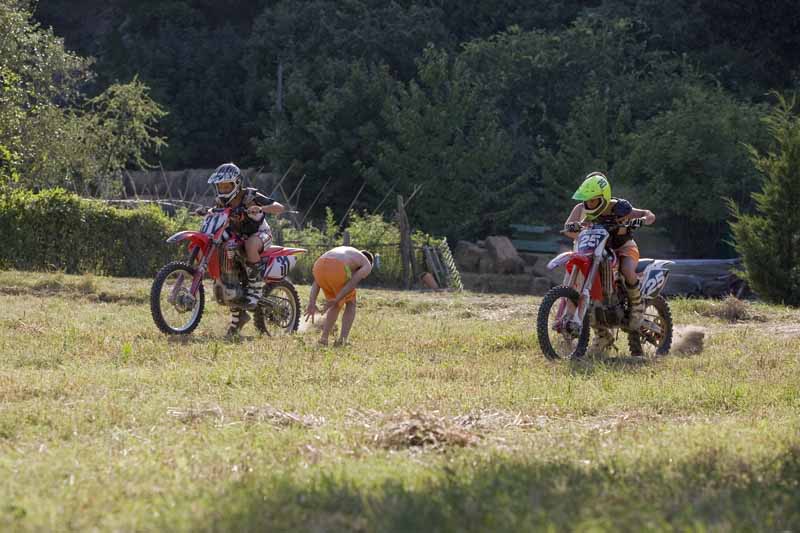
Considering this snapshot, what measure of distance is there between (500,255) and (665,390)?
21900 mm

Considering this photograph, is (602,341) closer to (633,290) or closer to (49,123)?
(633,290)

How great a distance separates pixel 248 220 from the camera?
1188 cm

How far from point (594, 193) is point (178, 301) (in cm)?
404

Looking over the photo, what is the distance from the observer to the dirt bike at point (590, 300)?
10367mm

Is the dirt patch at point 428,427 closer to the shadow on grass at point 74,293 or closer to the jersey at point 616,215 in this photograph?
the jersey at point 616,215

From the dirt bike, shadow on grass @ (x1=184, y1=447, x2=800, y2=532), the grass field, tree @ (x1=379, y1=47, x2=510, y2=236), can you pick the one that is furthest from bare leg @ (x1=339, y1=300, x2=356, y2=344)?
tree @ (x1=379, y1=47, x2=510, y2=236)

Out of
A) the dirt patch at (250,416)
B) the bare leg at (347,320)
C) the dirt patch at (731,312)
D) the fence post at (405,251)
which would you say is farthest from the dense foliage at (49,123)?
the dirt patch at (250,416)

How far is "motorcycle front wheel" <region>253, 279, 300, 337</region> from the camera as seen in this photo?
12.1 m

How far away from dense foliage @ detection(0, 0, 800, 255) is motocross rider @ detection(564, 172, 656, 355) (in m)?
Result: 17.7

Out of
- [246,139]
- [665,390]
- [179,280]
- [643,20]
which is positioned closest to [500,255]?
[643,20]

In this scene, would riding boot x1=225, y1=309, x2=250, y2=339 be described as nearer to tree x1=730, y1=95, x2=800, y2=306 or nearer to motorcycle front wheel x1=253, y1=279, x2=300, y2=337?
motorcycle front wheel x1=253, y1=279, x2=300, y2=337

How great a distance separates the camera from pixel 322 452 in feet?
19.1

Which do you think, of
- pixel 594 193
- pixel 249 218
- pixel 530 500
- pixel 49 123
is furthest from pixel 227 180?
pixel 49 123

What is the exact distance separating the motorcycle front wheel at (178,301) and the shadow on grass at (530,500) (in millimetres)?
6418
